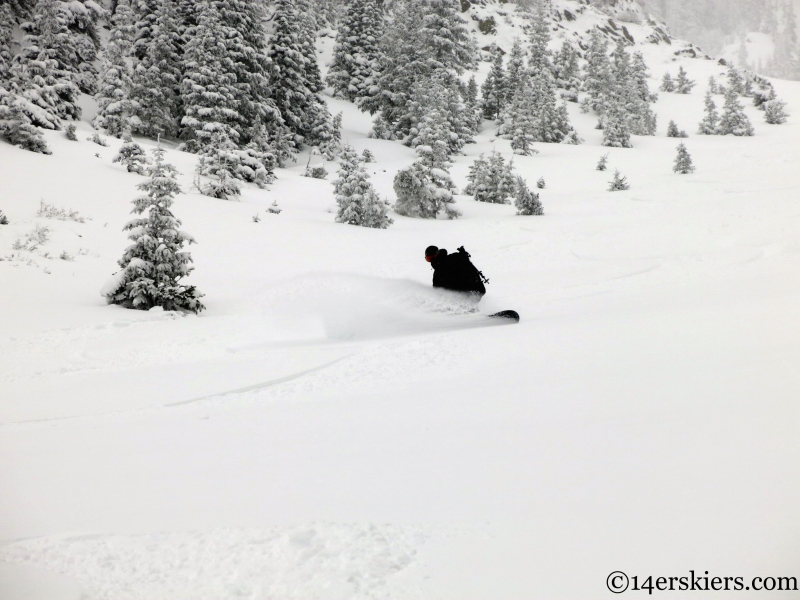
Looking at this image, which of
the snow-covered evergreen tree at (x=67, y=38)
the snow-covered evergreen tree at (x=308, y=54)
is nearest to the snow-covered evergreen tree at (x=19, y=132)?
the snow-covered evergreen tree at (x=67, y=38)

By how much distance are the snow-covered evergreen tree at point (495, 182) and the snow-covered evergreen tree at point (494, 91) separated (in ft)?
77.0

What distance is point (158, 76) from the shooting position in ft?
87.7

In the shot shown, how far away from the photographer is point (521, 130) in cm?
3158

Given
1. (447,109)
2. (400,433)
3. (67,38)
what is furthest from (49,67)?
(400,433)

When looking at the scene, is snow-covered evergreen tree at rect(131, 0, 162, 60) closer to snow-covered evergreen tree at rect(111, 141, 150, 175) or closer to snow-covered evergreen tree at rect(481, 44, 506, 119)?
snow-covered evergreen tree at rect(111, 141, 150, 175)

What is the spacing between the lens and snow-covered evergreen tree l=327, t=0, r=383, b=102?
3900 cm

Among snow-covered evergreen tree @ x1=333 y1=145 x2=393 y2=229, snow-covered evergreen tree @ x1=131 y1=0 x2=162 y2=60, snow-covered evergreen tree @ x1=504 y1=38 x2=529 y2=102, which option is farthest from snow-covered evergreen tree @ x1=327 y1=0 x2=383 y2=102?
snow-covered evergreen tree @ x1=333 y1=145 x2=393 y2=229

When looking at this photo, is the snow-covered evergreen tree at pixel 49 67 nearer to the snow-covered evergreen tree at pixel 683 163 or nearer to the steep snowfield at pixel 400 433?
the steep snowfield at pixel 400 433

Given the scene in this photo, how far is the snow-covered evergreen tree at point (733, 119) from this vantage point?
1292 inches

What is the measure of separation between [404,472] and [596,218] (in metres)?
14.6

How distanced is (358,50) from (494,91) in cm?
1297

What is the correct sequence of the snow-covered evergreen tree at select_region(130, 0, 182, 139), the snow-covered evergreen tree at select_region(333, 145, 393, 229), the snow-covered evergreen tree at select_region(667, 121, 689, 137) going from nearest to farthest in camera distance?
1. the snow-covered evergreen tree at select_region(333, 145, 393, 229)
2. the snow-covered evergreen tree at select_region(130, 0, 182, 139)
3. the snow-covered evergreen tree at select_region(667, 121, 689, 137)

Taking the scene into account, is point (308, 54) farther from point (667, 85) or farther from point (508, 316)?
point (667, 85)

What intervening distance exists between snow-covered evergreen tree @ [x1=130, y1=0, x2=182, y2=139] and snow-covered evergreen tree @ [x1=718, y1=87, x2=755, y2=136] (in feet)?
125
